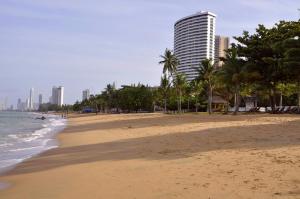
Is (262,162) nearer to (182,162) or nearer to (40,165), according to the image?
(182,162)

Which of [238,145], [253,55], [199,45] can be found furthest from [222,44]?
[238,145]

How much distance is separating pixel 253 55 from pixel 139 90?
211ft

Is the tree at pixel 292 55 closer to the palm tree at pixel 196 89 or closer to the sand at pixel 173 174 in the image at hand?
the sand at pixel 173 174

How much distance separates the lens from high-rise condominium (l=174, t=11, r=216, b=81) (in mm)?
110188

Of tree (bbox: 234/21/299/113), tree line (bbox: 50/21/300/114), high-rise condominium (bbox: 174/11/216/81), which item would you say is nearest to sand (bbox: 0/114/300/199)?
tree line (bbox: 50/21/300/114)

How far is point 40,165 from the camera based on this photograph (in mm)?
15180

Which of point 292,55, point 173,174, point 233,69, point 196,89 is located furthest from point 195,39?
point 173,174

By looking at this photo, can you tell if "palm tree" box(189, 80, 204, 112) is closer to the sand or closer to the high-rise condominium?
the high-rise condominium

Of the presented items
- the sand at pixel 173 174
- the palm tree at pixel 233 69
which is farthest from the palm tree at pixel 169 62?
the sand at pixel 173 174

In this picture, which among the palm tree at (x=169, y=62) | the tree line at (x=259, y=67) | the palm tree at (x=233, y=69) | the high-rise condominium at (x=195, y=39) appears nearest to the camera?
the tree line at (x=259, y=67)

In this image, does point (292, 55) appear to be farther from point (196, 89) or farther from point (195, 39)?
point (195, 39)

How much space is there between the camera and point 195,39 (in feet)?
368

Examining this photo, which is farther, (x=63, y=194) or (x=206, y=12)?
(x=206, y=12)

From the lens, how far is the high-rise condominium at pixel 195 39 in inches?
4338
